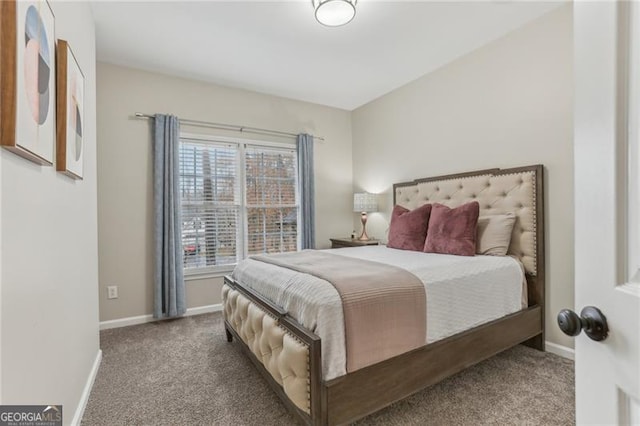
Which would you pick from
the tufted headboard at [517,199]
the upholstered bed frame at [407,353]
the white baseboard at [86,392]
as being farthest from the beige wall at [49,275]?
the tufted headboard at [517,199]

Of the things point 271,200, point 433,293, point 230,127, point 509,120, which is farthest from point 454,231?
point 230,127

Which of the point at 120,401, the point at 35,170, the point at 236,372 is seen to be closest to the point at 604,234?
the point at 35,170

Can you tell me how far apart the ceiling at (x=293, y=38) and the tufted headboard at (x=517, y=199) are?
1279mm

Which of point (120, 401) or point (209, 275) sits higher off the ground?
point (209, 275)

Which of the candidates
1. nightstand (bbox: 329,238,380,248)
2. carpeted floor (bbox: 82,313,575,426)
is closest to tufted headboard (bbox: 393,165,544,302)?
carpeted floor (bbox: 82,313,575,426)

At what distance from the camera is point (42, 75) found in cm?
118

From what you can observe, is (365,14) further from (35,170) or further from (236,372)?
(236,372)

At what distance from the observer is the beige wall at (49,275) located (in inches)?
36.9

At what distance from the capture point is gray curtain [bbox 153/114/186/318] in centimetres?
319

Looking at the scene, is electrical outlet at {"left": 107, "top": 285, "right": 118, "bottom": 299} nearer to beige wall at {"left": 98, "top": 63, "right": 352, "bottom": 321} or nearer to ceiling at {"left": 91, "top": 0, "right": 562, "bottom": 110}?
beige wall at {"left": 98, "top": 63, "right": 352, "bottom": 321}

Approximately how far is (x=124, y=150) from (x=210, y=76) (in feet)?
4.14

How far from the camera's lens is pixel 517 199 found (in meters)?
2.53

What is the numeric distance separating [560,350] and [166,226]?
381 cm

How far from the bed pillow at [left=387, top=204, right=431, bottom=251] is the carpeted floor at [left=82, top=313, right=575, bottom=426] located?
3.68 ft
